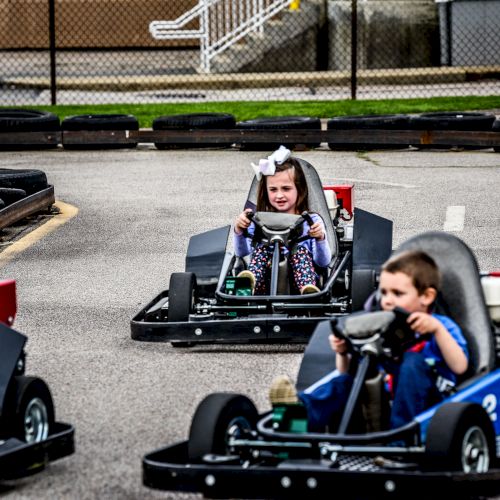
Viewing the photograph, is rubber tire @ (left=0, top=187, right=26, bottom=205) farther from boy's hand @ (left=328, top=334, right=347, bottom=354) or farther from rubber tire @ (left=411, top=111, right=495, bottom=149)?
boy's hand @ (left=328, top=334, right=347, bottom=354)

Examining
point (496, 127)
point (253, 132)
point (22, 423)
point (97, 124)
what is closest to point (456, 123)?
point (496, 127)

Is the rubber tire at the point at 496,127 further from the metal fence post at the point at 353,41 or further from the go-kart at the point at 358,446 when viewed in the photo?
the go-kart at the point at 358,446

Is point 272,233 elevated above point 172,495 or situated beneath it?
elevated above

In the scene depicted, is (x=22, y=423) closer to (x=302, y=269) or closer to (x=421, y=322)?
(x=421, y=322)

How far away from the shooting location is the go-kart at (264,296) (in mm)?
6930

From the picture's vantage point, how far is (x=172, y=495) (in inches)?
189

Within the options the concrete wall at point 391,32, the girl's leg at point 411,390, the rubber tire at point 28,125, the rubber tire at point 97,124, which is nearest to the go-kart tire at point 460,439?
the girl's leg at point 411,390

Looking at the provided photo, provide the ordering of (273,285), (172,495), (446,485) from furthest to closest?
(273,285) < (172,495) < (446,485)

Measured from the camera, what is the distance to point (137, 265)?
9539 millimetres

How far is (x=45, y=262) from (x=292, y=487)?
5698mm

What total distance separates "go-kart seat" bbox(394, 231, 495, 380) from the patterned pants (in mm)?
2034

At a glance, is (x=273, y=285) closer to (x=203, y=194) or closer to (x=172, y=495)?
(x=172, y=495)

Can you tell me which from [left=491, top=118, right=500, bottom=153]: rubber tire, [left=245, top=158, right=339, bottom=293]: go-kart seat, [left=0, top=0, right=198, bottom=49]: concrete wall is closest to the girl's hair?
[left=245, top=158, right=339, bottom=293]: go-kart seat

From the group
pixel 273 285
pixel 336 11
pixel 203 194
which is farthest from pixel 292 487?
pixel 336 11
